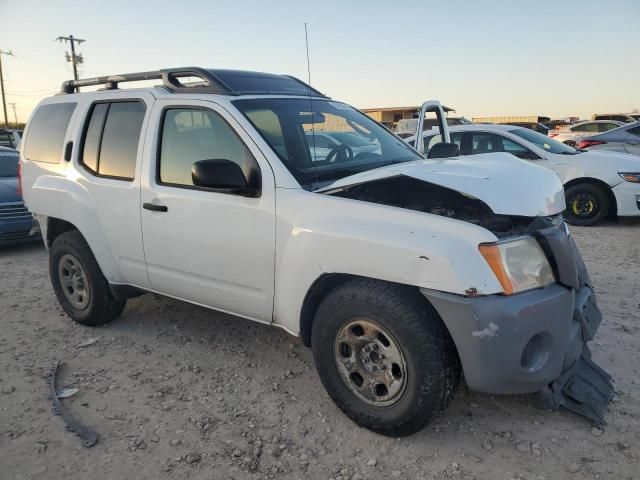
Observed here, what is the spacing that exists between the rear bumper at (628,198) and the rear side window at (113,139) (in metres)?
6.79

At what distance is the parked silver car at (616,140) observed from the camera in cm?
1032

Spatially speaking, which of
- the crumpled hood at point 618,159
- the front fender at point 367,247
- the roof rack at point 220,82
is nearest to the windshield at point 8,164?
the roof rack at point 220,82

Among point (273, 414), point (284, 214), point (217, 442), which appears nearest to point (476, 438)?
point (273, 414)

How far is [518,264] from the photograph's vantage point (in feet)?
7.76

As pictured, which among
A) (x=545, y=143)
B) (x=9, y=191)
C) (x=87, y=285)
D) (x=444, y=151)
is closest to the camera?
(x=444, y=151)

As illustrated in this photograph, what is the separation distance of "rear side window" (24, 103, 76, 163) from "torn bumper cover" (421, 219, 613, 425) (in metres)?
3.45

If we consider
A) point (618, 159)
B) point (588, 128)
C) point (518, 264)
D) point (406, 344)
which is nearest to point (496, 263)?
point (518, 264)

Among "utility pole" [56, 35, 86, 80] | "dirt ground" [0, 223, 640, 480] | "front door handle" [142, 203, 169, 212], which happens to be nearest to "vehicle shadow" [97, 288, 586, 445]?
"dirt ground" [0, 223, 640, 480]

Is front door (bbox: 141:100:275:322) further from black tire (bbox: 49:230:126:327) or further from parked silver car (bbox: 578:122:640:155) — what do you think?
parked silver car (bbox: 578:122:640:155)

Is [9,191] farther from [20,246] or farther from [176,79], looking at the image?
[176,79]

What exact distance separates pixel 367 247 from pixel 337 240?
0.18 m

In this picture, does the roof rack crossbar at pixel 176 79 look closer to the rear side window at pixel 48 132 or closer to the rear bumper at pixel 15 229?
the rear side window at pixel 48 132

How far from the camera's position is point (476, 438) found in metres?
2.65

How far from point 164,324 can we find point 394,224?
267 cm
